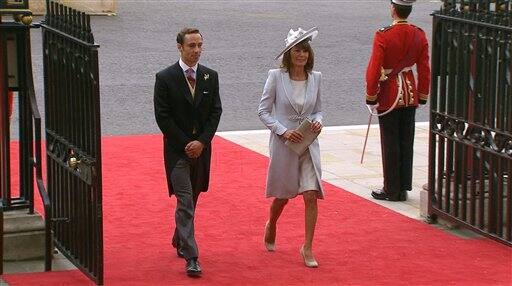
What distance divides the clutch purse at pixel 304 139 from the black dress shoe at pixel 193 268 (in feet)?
4.02

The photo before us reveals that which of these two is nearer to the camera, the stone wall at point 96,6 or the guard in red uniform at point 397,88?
the guard in red uniform at point 397,88

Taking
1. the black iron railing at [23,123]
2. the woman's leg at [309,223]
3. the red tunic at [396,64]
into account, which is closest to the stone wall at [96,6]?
the red tunic at [396,64]

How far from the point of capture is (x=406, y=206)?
11961 millimetres

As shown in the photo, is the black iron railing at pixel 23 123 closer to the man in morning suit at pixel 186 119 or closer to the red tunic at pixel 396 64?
the man in morning suit at pixel 186 119

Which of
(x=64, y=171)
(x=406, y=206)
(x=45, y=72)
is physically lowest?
(x=406, y=206)

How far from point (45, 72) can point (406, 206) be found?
406cm

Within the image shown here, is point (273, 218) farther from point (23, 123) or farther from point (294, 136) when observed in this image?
point (23, 123)

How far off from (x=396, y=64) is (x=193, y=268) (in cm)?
383

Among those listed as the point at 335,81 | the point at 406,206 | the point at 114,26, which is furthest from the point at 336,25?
the point at 406,206

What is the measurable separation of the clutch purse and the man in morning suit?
64 centimetres

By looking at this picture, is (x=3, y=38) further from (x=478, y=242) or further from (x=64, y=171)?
(x=478, y=242)

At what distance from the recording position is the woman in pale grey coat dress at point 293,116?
383 inches

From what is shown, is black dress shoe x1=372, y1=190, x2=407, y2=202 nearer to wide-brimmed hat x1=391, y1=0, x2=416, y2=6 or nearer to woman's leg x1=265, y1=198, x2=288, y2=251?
wide-brimmed hat x1=391, y1=0, x2=416, y2=6

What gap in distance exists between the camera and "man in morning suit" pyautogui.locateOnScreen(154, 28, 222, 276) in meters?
9.39
